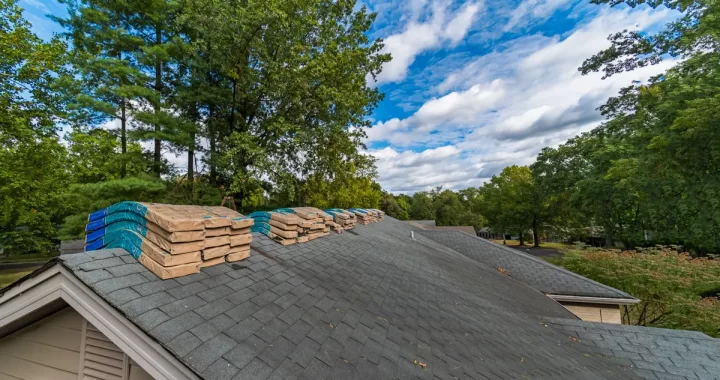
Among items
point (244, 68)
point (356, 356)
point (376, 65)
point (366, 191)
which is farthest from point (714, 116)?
point (366, 191)

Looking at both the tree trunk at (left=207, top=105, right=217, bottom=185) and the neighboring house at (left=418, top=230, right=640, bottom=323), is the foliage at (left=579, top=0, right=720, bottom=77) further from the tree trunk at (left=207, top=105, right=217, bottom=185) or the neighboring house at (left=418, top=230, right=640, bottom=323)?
the tree trunk at (left=207, top=105, right=217, bottom=185)

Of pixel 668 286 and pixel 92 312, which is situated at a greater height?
pixel 92 312

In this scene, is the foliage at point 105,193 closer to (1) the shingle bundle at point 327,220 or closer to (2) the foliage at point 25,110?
(2) the foliage at point 25,110

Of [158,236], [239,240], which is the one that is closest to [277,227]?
[239,240]

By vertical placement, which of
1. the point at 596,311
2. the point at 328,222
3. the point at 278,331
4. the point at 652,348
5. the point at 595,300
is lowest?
the point at 596,311

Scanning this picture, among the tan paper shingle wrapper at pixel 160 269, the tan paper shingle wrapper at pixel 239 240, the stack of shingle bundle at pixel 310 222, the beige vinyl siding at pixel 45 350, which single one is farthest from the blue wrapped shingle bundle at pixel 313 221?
the beige vinyl siding at pixel 45 350

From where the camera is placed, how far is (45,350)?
2.41 meters

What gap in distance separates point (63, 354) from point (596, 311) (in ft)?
43.2

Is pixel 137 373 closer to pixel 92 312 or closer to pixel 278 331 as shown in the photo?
pixel 92 312

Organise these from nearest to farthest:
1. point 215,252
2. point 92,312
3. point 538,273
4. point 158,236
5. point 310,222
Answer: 1. point 92,312
2. point 158,236
3. point 215,252
4. point 310,222
5. point 538,273

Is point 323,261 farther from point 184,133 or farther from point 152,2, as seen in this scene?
point 152,2

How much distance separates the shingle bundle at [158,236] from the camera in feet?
7.97

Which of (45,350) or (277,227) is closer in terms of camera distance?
(45,350)

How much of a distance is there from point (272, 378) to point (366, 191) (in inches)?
1444
